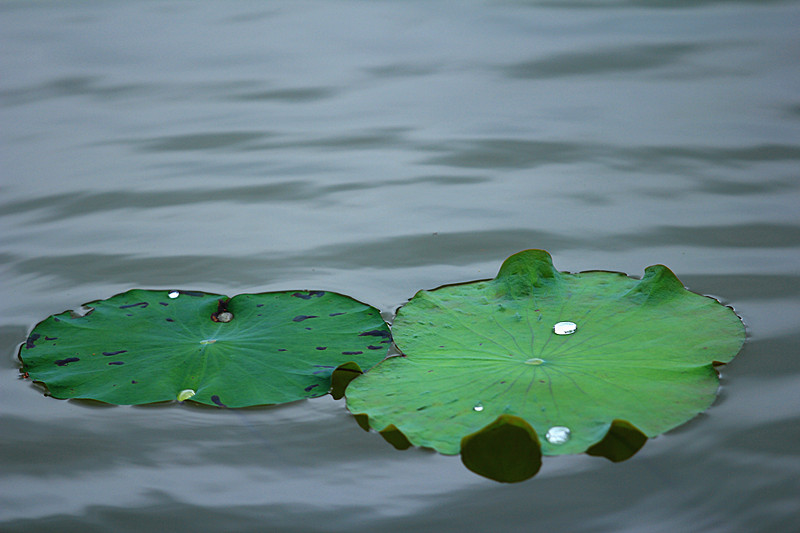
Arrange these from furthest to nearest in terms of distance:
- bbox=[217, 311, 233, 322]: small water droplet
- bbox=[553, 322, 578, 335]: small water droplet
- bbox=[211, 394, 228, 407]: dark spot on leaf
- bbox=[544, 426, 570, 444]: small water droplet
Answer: bbox=[217, 311, 233, 322]: small water droplet < bbox=[553, 322, 578, 335]: small water droplet < bbox=[211, 394, 228, 407]: dark spot on leaf < bbox=[544, 426, 570, 444]: small water droplet

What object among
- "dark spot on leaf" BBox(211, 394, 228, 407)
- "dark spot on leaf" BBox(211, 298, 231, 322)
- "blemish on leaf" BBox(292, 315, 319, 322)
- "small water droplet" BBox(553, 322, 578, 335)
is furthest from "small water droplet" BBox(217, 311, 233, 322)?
"small water droplet" BBox(553, 322, 578, 335)

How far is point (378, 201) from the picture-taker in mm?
2195

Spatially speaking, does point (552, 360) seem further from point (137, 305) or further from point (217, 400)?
point (137, 305)

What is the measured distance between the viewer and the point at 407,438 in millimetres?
1201

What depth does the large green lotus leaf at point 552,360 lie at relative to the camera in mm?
1198

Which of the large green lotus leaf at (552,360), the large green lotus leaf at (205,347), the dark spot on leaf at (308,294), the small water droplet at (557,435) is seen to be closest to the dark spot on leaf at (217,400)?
the large green lotus leaf at (205,347)

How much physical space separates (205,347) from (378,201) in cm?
88

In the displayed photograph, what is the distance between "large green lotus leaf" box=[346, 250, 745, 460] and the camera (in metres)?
1.20

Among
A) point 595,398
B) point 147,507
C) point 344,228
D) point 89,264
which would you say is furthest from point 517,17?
point 147,507

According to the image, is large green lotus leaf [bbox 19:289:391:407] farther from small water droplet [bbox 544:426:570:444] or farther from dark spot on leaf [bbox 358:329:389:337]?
small water droplet [bbox 544:426:570:444]

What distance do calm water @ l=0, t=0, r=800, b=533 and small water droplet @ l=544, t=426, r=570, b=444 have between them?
5 centimetres

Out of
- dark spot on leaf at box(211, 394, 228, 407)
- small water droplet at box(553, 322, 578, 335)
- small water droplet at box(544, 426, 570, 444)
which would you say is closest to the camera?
small water droplet at box(544, 426, 570, 444)

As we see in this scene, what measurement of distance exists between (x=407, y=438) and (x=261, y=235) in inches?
38.7

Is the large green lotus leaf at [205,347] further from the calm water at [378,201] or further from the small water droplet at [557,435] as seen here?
the small water droplet at [557,435]
